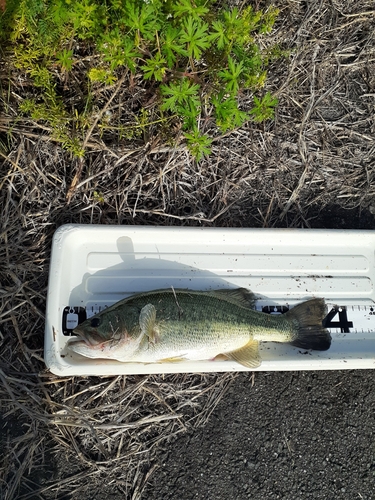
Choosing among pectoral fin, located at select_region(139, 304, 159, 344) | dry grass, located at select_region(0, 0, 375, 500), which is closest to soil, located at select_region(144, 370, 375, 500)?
dry grass, located at select_region(0, 0, 375, 500)

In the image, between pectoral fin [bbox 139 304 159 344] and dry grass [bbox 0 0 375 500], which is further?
dry grass [bbox 0 0 375 500]

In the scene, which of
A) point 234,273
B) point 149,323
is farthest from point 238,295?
point 149,323

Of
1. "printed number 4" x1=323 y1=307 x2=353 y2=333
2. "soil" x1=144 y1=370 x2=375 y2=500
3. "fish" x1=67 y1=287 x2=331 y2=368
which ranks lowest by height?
"soil" x1=144 y1=370 x2=375 y2=500

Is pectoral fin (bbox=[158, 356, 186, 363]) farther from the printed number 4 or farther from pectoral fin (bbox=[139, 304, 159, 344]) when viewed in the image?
the printed number 4

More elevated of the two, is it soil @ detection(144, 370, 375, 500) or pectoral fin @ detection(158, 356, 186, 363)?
pectoral fin @ detection(158, 356, 186, 363)

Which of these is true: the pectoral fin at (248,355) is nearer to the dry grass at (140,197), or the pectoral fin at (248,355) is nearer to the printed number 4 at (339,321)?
the dry grass at (140,197)

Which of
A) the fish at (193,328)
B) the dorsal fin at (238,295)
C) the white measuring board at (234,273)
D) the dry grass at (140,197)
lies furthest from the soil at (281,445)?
the dorsal fin at (238,295)
